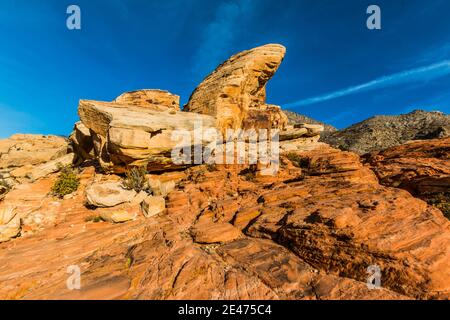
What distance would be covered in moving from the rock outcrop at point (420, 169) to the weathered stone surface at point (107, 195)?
1481cm

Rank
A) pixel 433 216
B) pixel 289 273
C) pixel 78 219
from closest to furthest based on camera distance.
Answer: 1. pixel 289 273
2. pixel 433 216
3. pixel 78 219

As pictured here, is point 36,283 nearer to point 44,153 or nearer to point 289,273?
point 289,273

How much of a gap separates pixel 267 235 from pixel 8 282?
29.1 feet

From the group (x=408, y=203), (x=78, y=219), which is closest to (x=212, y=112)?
(x=78, y=219)

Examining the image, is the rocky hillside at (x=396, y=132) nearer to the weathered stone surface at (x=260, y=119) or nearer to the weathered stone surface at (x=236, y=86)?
the weathered stone surface at (x=260, y=119)

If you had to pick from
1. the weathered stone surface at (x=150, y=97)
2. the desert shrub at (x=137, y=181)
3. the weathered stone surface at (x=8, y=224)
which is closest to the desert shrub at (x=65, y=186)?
the desert shrub at (x=137, y=181)

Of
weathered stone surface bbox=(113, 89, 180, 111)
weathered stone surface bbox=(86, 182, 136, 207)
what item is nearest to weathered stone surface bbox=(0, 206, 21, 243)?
weathered stone surface bbox=(86, 182, 136, 207)

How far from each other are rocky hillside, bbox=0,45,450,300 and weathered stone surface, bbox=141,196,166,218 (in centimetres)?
8

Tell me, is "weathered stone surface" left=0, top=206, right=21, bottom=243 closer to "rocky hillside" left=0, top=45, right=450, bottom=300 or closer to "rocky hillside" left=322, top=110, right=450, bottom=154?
"rocky hillside" left=0, top=45, right=450, bottom=300

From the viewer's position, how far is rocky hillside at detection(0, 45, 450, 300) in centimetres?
605

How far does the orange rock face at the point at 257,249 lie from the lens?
19.4ft

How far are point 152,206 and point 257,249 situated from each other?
6.91m
